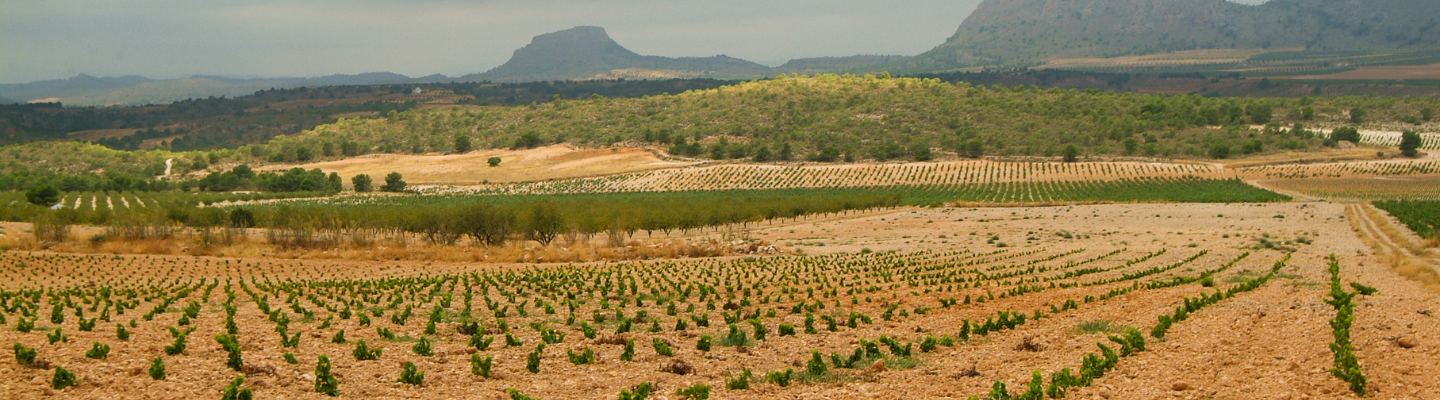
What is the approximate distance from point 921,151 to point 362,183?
84759 mm

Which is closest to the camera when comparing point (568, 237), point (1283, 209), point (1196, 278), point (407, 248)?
point (1196, 278)

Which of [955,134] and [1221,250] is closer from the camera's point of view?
[1221,250]

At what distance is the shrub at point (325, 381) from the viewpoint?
12.4 m

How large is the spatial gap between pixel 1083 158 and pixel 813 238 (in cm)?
9164

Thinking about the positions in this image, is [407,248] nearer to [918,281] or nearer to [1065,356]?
[918,281]

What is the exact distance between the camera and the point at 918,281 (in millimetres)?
29938

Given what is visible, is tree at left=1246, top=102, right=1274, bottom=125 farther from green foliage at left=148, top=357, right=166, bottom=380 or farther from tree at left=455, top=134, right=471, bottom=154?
green foliage at left=148, top=357, right=166, bottom=380

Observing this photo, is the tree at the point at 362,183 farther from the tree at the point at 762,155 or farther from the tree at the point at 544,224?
the tree at the point at 544,224

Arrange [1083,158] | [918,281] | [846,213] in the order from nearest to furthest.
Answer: [918,281] < [846,213] < [1083,158]

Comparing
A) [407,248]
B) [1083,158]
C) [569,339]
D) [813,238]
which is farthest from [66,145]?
[569,339]


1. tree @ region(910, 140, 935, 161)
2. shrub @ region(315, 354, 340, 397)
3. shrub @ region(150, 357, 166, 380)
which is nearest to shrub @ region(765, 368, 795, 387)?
shrub @ region(315, 354, 340, 397)

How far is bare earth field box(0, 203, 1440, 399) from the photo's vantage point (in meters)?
12.9

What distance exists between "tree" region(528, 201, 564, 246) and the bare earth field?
1801 cm

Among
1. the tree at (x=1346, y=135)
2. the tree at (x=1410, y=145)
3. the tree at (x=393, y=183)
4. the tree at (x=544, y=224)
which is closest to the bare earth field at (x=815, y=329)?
the tree at (x=544, y=224)
